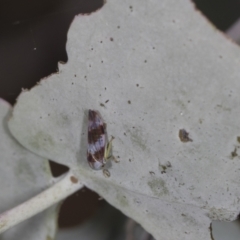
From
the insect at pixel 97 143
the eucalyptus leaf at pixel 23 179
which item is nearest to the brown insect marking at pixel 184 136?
the insect at pixel 97 143

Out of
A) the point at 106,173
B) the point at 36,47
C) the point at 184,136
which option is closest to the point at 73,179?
the point at 106,173

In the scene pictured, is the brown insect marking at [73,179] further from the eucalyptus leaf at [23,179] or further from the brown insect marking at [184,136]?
the brown insect marking at [184,136]

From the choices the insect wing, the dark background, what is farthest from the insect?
the dark background

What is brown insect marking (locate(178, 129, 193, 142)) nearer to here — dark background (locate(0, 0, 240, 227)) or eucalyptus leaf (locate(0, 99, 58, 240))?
eucalyptus leaf (locate(0, 99, 58, 240))

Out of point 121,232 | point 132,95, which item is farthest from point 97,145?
point 121,232

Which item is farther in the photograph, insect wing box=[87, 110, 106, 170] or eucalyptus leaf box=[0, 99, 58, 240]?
eucalyptus leaf box=[0, 99, 58, 240]

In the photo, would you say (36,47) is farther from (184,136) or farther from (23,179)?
(184,136)

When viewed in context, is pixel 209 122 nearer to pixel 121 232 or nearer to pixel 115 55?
pixel 115 55
